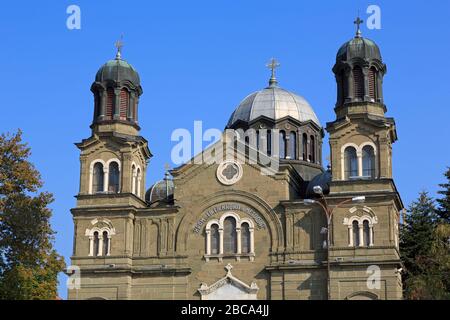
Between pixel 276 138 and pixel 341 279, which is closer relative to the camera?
pixel 341 279

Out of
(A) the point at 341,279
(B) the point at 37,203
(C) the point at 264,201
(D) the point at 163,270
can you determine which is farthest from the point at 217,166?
(B) the point at 37,203

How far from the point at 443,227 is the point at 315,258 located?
1109cm

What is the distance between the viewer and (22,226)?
130 feet

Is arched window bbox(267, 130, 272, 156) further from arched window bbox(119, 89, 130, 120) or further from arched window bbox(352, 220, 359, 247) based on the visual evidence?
arched window bbox(352, 220, 359, 247)

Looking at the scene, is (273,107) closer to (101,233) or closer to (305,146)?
(305,146)

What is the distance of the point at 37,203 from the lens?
4050cm

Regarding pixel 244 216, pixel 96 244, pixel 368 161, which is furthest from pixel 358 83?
pixel 96 244

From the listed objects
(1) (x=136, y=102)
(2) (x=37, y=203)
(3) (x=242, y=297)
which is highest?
(1) (x=136, y=102)

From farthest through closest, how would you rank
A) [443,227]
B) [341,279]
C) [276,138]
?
[276,138] < [341,279] < [443,227]

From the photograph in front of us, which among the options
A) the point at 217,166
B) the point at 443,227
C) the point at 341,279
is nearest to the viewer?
the point at 443,227

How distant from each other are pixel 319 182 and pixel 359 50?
8.53 meters

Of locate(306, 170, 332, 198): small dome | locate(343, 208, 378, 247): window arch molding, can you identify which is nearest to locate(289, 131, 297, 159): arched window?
locate(306, 170, 332, 198): small dome

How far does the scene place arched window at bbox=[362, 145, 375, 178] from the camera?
4884cm

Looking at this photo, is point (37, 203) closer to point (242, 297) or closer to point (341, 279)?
point (242, 297)
